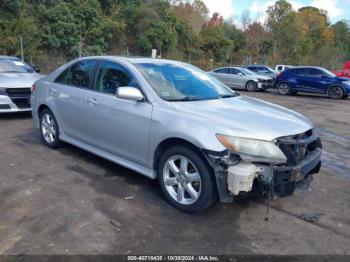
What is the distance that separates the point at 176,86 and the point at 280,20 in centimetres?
Result: 6347

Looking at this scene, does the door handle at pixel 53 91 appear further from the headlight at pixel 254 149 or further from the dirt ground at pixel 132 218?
the headlight at pixel 254 149

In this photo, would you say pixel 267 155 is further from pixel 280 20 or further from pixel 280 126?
pixel 280 20

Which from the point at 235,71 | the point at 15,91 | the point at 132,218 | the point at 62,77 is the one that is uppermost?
the point at 62,77

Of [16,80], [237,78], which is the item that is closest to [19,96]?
[16,80]

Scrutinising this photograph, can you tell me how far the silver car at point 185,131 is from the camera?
370cm

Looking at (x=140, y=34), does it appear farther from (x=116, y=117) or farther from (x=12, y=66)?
(x=116, y=117)

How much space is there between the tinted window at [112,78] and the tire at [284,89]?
15.4 meters

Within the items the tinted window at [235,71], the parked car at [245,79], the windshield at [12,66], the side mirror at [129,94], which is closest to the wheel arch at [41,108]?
the side mirror at [129,94]

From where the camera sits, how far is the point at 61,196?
175 inches

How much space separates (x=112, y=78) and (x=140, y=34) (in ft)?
99.6

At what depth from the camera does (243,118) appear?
13.2 ft

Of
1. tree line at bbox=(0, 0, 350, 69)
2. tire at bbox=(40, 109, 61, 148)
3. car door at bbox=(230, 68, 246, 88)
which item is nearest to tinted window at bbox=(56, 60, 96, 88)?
tire at bbox=(40, 109, 61, 148)

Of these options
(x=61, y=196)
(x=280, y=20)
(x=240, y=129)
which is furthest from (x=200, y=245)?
(x=280, y=20)

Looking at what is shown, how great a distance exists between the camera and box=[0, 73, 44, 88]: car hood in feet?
27.6
